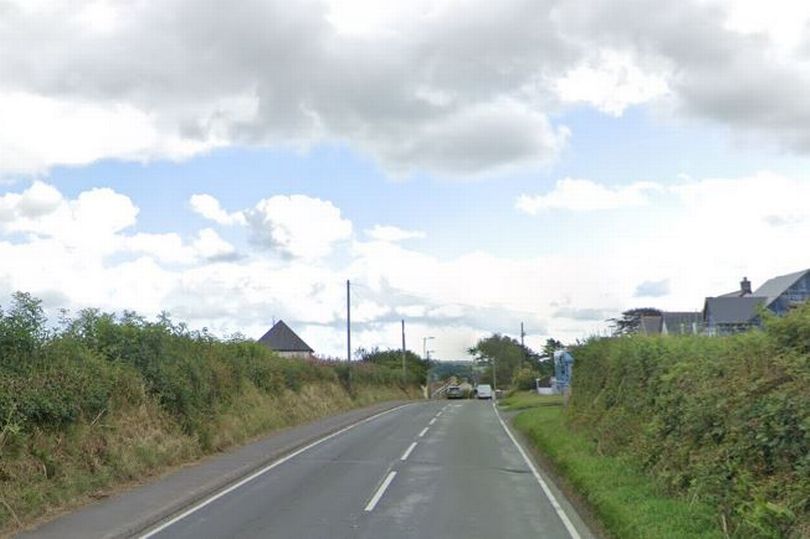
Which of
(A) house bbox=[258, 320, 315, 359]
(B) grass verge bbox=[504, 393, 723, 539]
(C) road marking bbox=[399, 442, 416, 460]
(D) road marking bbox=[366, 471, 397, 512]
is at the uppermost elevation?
(A) house bbox=[258, 320, 315, 359]

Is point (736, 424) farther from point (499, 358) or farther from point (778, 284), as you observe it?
point (499, 358)

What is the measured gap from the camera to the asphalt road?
425 inches

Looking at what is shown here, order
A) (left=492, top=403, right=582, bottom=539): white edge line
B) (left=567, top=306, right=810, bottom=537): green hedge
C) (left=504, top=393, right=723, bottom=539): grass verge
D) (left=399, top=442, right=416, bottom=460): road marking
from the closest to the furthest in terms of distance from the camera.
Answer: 1. (left=567, top=306, right=810, bottom=537): green hedge
2. (left=504, top=393, right=723, bottom=539): grass verge
3. (left=492, top=403, right=582, bottom=539): white edge line
4. (left=399, top=442, right=416, bottom=460): road marking

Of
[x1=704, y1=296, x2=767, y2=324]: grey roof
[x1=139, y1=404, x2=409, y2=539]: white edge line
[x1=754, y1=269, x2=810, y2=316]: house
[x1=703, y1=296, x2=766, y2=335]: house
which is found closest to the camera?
[x1=139, y1=404, x2=409, y2=539]: white edge line

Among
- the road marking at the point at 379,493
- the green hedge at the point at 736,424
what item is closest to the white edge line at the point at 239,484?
the road marking at the point at 379,493

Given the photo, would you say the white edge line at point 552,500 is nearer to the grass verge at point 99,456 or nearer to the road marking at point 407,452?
the road marking at point 407,452

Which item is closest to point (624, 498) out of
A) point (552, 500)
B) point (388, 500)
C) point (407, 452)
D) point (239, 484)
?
point (552, 500)

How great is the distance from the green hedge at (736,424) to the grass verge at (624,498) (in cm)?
23

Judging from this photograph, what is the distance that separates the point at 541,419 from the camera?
2969cm

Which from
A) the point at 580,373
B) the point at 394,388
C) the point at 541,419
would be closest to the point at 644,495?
the point at 580,373

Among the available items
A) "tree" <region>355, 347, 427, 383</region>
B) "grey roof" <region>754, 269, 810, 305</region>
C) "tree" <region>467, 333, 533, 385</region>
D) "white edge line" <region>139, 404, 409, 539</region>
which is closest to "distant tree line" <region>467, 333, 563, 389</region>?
"tree" <region>467, 333, 533, 385</region>

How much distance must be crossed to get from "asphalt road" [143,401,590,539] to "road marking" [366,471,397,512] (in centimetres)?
2

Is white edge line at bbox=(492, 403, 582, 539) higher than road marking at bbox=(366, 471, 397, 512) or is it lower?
lower

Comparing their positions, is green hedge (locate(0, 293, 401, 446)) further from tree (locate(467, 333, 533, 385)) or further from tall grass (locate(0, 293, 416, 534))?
tree (locate(467, 333, 533, 385))
